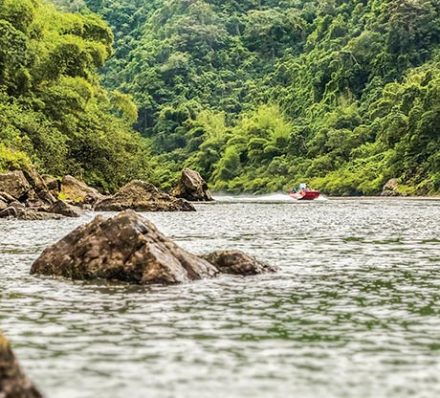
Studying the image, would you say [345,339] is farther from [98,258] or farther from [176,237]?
[176,237]

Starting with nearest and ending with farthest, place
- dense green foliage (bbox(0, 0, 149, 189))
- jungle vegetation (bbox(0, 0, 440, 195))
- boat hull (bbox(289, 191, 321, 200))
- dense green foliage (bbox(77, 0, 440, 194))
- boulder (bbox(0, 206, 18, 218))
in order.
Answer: boulder (bbox(0, 206, 18, 218))
dense green foliage (bbox(0, 0, 149, 189))
jungle vegetation (bbox(0, 0, 440, 195))
boat hull (bbox(289, 191, 321, 200))
dense green foliage (bbox(77, 0, 440, 194))

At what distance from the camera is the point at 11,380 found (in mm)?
7645

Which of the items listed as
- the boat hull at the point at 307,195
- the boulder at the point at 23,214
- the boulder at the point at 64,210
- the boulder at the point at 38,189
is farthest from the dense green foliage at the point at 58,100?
the boat hull at the point at 307,195

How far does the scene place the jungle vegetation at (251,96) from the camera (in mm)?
70375

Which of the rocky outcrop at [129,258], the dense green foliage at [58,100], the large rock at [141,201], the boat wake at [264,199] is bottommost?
the boat wake at [264,199]

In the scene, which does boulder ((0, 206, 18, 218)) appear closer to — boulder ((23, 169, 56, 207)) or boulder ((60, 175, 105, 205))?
boulder ((23, 169, 56, 207))

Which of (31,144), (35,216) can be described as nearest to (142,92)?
(31,144)

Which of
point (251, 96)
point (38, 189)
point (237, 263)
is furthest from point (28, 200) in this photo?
point (251, 96)

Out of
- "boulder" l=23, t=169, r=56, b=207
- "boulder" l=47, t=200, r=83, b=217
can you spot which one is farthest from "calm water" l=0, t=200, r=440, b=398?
"boulder" l=23, t=169, r=56, b=207

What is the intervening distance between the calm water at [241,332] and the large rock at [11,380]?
928 millimetres

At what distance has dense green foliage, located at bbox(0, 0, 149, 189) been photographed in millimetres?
61938

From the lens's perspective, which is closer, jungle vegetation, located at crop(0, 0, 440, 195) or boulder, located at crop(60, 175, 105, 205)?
boulder, located at crop(60, 175, 105, 205)

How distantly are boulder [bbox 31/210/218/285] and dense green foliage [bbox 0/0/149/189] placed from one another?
37.1 m

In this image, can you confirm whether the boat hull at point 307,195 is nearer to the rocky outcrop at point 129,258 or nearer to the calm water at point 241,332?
the calm water at point 241,332
